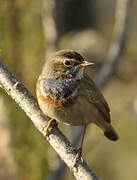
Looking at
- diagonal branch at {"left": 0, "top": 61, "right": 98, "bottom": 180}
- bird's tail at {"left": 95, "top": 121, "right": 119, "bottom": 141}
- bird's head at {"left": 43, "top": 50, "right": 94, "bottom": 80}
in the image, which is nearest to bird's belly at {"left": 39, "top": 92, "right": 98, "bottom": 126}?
bird's head at {"left": 43, "top": 50, "right": 94, "bottom": 80}

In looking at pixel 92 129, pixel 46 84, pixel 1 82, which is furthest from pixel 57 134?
pixel 92 129

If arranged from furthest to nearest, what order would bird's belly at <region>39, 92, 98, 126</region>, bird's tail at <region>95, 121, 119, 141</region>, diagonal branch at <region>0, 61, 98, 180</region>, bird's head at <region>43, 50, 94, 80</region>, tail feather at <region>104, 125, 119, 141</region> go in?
1. tail feather at <region>104, 125, 119, 141</region>
2. bird's tail at <region>95, 121, 119, 141</region>
3. bird's head at <region>43, 50, 94, 80</region>
4. bird's belly at <region>39, 92, 98, 126</region>
5. diagonal branch at <region>0, 61, 98, 180</region>

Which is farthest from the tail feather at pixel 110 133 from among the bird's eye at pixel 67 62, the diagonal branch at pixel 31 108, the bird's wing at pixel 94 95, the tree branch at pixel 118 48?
the diagonal branch at pixel 31 108

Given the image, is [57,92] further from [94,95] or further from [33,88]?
[33,88]

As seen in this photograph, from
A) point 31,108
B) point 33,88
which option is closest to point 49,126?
point 31,108

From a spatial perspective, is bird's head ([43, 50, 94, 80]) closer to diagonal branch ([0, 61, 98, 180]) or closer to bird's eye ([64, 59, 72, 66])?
bird's eye ([64, 59, 72, 66])

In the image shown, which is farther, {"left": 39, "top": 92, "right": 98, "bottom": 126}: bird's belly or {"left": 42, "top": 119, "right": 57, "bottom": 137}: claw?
{"left": 39, "top": 92, "right": 98, "bottom": 126}: bird's belly

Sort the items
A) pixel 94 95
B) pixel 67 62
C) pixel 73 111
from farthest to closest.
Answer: pixel 94 95
pixel 67 62
pixel 73 111

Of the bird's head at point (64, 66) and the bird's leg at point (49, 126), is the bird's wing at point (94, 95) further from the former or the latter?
the bird's leg at point (49, 126)
